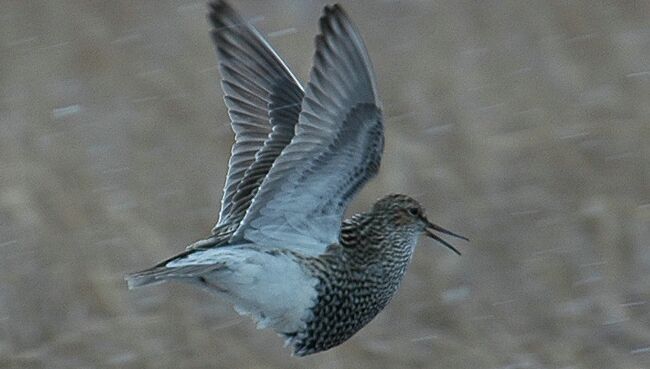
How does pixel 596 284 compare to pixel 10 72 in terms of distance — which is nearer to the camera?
pixel 596 284

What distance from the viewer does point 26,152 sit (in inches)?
383

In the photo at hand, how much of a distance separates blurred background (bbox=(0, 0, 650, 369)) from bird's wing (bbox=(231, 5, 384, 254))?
233 centimetres

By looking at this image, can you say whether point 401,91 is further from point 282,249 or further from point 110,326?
point 282,249

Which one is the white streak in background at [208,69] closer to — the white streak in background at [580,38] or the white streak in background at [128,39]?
the white streak in background at [128,39]

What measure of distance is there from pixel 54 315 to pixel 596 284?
8.12 ft

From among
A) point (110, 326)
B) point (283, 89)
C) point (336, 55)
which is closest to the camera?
point (336, 55)

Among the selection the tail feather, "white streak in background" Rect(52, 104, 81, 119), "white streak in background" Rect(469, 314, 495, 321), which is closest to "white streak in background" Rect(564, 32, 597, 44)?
"white streak in background" Rect(469, 314, 495, 321)

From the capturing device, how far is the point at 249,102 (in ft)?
22.9

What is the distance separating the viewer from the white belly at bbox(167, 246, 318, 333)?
6.23m

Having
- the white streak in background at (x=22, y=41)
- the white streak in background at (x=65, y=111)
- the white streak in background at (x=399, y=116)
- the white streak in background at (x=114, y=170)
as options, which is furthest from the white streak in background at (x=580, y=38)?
the white streak in background at (x=22, y=41)

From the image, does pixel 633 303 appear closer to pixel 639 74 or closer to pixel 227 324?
pixel 639 74

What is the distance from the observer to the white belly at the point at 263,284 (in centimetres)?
623

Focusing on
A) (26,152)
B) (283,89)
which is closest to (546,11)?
(26,152)

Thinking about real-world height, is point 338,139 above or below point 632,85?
Result: above
